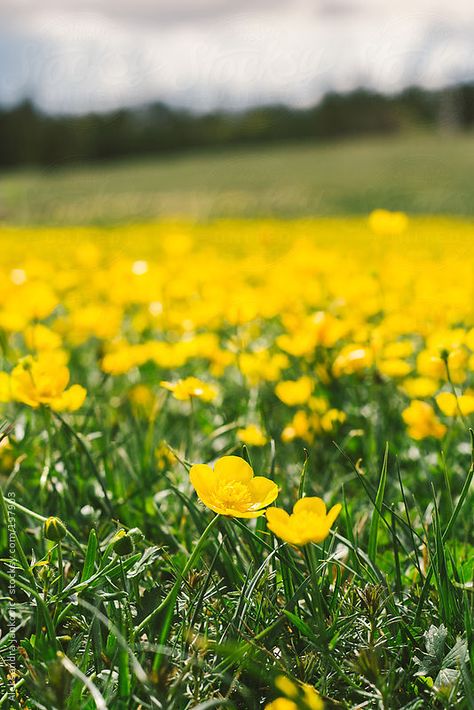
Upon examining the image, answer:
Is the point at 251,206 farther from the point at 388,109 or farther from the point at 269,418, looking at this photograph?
the point at 388,109

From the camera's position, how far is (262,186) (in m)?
17.5

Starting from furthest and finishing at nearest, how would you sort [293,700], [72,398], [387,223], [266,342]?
[266,342]
[387,223]
[72,398]
[293,700]

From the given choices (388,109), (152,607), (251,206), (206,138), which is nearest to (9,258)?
(152,607)

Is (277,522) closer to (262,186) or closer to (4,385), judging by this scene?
(4,385)

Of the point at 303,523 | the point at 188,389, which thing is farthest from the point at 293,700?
the point at 188,389

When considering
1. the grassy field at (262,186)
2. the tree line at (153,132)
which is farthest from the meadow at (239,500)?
the tree line at (153,132)

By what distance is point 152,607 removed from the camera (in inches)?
35.3

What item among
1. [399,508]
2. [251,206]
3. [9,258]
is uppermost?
[399,508]

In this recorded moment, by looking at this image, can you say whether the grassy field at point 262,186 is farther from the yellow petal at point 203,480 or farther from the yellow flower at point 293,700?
the yellow flower at point 293,700

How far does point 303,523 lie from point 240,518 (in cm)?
38

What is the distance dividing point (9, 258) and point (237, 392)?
3.21m

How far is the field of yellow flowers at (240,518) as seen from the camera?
0.79 metres

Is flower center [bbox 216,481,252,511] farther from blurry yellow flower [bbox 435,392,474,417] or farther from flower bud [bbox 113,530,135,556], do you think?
blurry yellow flower [bbox 435,392,474,417]

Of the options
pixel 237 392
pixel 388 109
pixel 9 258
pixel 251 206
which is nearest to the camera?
pixel 237 392
